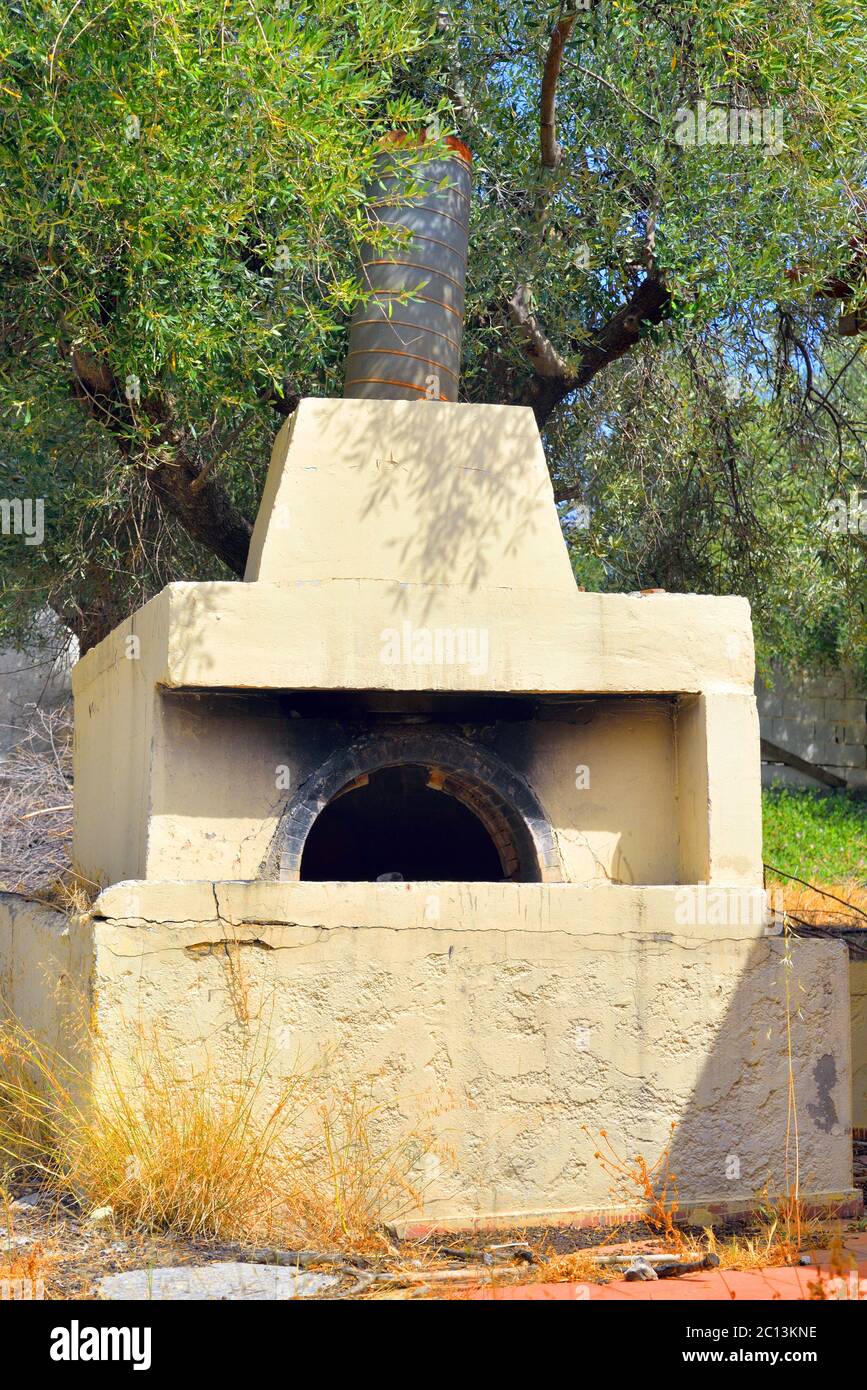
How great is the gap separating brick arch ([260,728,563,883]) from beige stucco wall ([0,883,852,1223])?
0.52 meters

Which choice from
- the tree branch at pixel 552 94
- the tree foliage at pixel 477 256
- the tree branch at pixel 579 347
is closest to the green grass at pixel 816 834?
the tree foliage at pixel 477 256

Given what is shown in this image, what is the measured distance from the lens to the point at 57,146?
6344 mm

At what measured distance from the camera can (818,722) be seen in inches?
706

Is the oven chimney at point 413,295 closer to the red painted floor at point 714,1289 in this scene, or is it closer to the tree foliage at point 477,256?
the tree foliage at point 477,256

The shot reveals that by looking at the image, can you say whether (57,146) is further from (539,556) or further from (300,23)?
Result: (539,556)

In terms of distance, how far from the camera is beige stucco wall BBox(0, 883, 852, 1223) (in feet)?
18.7

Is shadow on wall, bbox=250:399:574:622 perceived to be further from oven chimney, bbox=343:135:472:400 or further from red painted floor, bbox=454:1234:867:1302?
red painted floor, bbox=454:1234:867:1302

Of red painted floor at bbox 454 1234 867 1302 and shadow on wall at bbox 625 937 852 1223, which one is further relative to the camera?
shadow on wall at bbox 625 937 852 1223

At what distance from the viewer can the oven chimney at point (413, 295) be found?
713cm

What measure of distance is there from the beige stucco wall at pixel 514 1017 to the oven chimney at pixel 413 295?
276 cm

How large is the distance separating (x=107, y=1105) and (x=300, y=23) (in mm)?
4987

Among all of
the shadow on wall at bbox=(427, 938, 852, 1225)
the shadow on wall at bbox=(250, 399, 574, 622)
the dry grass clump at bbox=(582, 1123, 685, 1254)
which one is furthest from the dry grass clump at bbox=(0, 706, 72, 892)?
the dry grass clump at bbox=(582, 1123, 685, 1254)

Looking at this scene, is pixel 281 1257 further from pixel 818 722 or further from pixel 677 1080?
pixel 818 722

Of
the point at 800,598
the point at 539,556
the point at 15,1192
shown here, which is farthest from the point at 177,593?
the point at 800,598
